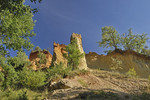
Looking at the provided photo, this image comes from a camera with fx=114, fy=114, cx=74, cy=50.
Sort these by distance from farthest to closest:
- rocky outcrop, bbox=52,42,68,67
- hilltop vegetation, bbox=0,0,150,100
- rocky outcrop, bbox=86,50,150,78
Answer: rocky outcrop, bbox=52,42,68,67
rocky outcrop, bbox=86,50,150,78
hilltop vegetation, bbox=0,0,150,100

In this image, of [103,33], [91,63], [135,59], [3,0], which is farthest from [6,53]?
[103,33]

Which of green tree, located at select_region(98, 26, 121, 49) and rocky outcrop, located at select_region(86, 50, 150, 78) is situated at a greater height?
green tree, located at select_region(98, 26, 121, 49)

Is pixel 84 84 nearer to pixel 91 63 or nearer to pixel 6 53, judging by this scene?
pixel 6 53

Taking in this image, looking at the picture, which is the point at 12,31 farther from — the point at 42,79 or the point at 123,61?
the point at 123,61

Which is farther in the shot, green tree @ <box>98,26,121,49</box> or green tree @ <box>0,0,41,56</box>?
green tree @ <box>98,26,121,49</box>

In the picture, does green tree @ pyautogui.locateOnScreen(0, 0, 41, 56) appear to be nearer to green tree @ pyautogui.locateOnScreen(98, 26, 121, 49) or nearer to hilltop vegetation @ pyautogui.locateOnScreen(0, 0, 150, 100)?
hilltop vegetation @ pyautogui.locateOnScreen(0, 0, 150, 100)

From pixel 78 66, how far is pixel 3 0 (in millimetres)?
12938

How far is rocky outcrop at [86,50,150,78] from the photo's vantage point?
931 inches

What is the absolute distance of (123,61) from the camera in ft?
82.7

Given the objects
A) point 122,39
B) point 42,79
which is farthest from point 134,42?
point 42,79

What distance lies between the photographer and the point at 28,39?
1064 cm

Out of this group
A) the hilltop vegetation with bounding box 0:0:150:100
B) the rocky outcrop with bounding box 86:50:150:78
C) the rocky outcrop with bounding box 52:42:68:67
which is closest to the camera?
the hilltop vegetation with bounding box 0:0:150:100

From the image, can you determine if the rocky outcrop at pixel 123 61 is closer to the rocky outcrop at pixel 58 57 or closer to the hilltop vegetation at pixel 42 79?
the rocky outcrop at pixel 58 57

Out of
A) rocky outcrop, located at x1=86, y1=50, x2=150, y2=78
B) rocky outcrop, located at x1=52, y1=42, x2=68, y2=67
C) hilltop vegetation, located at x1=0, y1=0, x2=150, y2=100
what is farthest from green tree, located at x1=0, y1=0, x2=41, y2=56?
rocky outcrop, located at x1=86, y1=50, x2=150, y2=78
